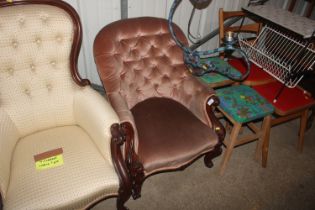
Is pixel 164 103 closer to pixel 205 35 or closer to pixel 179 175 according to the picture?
pixel 179 175

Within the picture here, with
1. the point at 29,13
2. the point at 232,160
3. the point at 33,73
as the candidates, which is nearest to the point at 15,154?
→ the point at 33,73

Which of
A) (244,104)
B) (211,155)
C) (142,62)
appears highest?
(142,62)

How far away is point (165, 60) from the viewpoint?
190 cm

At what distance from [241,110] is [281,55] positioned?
2.09 feet

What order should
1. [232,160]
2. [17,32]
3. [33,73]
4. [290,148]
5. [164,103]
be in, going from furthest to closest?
1. [290,148]
2. [232,160]
3. [164,103]
4. [33,73]
5. [17,32]

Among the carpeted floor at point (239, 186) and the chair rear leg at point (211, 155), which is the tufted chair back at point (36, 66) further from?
the chair rear leg at point (211, 155)

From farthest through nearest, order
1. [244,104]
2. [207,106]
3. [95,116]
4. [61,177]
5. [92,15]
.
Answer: [92,15], [244,104], [207,106], [95,116], [61,177]

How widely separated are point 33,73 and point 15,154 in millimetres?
481

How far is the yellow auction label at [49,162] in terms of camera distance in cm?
131

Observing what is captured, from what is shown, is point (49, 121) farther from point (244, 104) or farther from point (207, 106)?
point (244, 104)

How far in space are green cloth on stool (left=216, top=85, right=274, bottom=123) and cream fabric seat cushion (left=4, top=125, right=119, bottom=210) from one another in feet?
3.18

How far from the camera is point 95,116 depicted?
141 cm

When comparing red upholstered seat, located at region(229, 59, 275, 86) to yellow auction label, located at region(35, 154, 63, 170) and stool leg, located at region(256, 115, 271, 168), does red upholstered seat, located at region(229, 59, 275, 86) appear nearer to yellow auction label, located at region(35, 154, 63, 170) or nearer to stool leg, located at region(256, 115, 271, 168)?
stool leg, located at region(256, 115, 271, 168)

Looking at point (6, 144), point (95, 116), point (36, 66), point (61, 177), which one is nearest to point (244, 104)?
point (95, 116)
